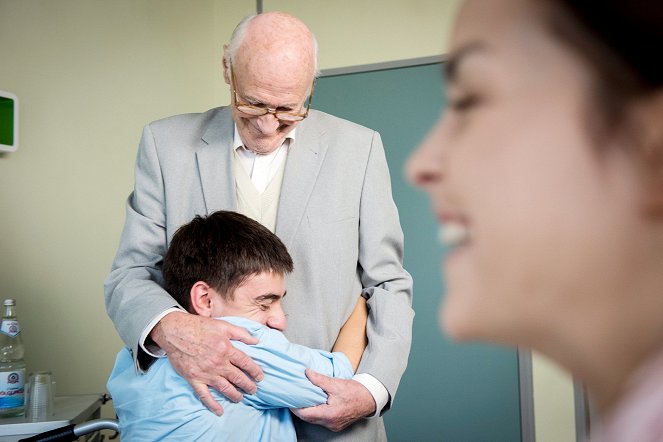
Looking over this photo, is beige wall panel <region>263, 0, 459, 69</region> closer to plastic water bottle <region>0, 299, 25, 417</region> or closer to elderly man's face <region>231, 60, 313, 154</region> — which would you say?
elderly man's face <region>231, 60, 313, 154</region>

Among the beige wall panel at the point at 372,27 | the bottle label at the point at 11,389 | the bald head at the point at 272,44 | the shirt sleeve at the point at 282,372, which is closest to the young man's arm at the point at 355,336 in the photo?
the shirt sleeve at the point at 282,372

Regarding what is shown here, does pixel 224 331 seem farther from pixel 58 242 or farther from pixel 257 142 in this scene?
pixel 58 242

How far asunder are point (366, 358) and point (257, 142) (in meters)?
0.52

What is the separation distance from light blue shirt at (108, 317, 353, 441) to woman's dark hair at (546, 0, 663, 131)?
106 cm

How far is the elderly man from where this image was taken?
4.43 ft

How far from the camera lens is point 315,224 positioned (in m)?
1.43

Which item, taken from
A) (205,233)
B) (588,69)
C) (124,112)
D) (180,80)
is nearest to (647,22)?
(588,69)

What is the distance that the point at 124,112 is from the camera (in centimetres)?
274

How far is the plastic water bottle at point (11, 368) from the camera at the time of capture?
188cm

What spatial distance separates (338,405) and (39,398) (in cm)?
104

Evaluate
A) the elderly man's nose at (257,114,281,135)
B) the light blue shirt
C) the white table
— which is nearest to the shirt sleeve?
the light blue shirt

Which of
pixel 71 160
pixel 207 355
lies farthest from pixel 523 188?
pixel 71 160

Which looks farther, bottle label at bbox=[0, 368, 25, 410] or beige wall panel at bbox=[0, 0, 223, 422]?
beige wall panel at bbox=[0, 0, 223, 422]

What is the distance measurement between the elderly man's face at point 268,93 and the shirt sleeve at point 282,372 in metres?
0.42
